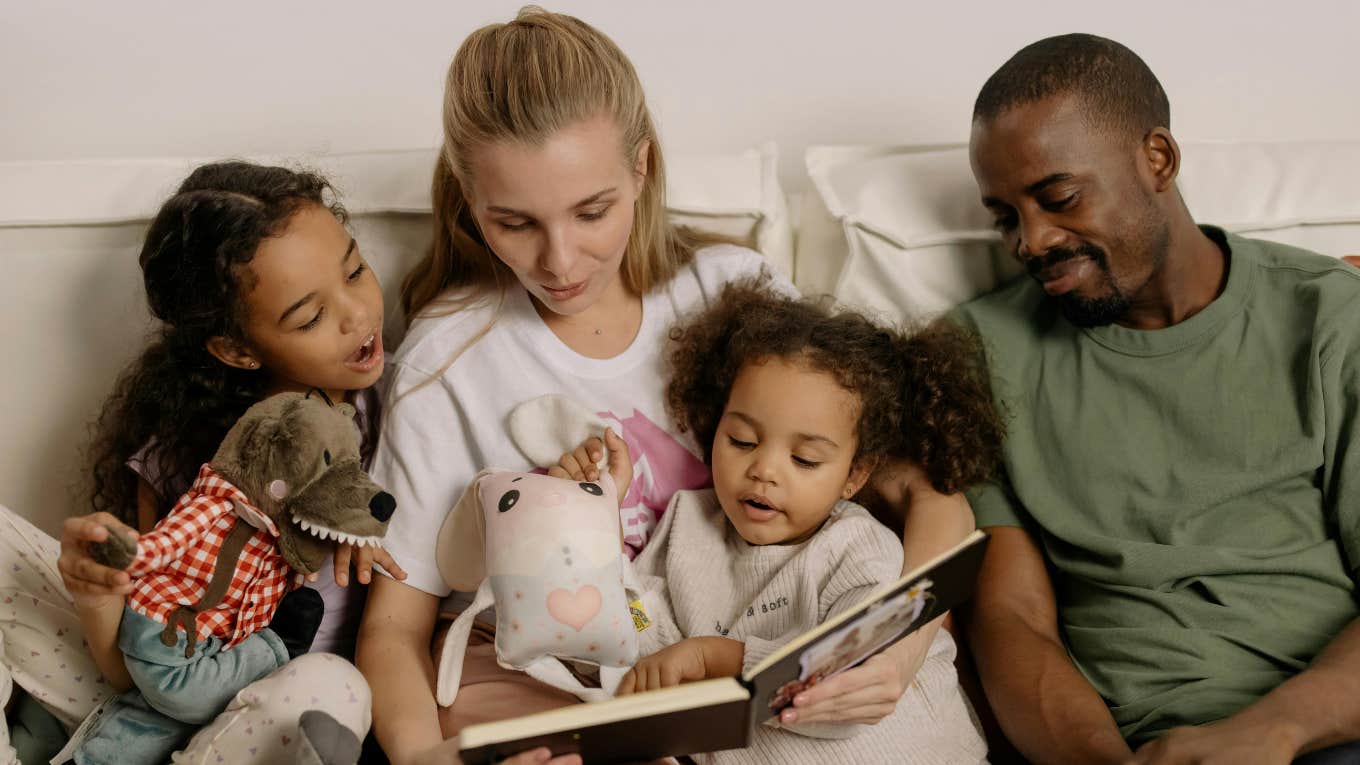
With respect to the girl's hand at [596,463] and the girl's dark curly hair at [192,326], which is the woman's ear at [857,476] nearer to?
the girl's hand at [596,463]

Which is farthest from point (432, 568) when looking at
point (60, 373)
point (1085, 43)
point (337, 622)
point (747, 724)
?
point (1085, 43)

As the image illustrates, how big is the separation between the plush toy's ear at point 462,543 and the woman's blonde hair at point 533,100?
327mm

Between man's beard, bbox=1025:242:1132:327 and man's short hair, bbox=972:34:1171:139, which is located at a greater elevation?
man's short hair, bbox=972:34:1171:139

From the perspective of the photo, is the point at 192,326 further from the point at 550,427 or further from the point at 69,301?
the point at 550,427

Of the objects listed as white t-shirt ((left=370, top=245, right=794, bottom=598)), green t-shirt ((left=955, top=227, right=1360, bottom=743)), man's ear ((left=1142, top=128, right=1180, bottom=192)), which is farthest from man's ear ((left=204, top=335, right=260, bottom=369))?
man's ear ((left=1142, top=128, right=1180, bottom=192))

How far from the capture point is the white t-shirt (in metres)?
1.67

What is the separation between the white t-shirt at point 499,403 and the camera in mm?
1668

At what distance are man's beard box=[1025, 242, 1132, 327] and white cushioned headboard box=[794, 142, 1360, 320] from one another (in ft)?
0.68

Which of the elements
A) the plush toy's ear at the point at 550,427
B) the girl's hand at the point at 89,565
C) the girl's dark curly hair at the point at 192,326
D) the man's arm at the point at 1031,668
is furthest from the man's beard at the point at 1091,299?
the girl's hand at the point at 89,565

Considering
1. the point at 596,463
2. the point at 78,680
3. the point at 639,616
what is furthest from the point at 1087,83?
the point at 78,680

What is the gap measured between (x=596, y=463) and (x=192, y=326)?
636mm

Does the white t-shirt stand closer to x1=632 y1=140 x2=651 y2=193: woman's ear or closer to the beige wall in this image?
x1=632 y1=140 x2=651 y2=193: woman's ear

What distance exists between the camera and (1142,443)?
171 centimetres

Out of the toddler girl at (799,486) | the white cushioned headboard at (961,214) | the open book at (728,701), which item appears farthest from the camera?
the white cushioned headboard at (961,214)
